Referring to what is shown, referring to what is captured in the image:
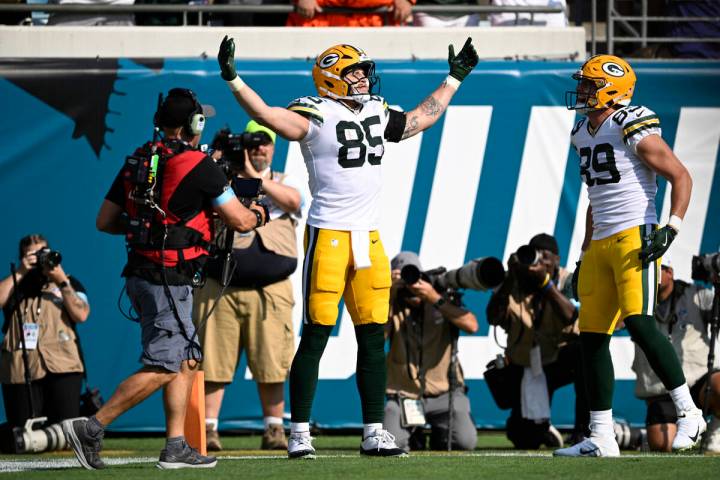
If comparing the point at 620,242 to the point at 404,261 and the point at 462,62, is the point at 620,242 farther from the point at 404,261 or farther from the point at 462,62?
the point at 404,261

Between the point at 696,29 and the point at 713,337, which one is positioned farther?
the point at 696,29

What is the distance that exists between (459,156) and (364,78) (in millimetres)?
3335

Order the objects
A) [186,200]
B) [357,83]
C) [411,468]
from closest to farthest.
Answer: [411,468]
[186,200]
[357,83]

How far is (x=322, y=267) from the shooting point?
250 inches

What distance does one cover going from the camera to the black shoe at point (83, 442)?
6020 millimetres

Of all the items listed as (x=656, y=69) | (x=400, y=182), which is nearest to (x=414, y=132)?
(x=400, y=182)

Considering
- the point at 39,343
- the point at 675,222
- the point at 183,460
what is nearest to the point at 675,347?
the point at 675,222

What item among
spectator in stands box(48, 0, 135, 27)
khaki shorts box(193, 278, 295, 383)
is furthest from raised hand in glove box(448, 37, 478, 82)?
spectator in stands box(48, 0, 135, 27)

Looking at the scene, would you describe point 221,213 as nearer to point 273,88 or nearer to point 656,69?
point 273,88

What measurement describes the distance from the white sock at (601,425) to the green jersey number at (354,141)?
1728 millimetres

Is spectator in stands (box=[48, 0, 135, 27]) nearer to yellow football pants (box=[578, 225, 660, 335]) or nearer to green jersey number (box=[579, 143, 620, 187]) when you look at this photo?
green jersey number (box=[579, 143, 620, 187])

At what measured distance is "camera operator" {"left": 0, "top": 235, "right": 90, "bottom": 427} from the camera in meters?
8.70

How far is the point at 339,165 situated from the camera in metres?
6.45

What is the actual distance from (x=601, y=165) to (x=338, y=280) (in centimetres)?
150
